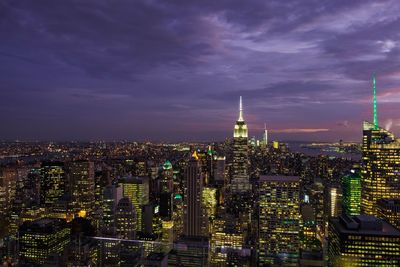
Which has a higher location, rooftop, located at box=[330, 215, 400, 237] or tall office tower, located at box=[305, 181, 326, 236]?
rooftop, located at box=[330, 215, 400, 237]

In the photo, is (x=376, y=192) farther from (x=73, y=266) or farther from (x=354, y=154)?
(x=354, y=154)

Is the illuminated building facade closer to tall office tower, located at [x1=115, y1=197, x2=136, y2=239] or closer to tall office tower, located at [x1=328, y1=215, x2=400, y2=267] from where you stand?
tall office tower, located at [x1=328, y1=215, x2=400, y2=267]

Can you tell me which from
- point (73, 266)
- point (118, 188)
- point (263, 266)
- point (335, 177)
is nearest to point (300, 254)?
point (263, 266)

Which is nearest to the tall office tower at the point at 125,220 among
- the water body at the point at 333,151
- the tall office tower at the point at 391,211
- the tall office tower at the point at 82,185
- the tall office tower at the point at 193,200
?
the tall office tower at the point at 193,200

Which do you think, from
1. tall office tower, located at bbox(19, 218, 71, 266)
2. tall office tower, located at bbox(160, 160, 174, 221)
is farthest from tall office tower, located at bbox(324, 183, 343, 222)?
tall office tower, located at bbox(19, 218, 71, 266)

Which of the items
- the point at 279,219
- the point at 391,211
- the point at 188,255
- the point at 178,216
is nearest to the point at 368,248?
the point at 188,255

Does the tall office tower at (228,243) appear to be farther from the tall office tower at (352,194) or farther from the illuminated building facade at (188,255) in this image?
the tall office tower at (352,194)

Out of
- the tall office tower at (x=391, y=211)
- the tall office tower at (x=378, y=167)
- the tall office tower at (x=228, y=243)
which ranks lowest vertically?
the tall office tower at (x=228, y=243)
